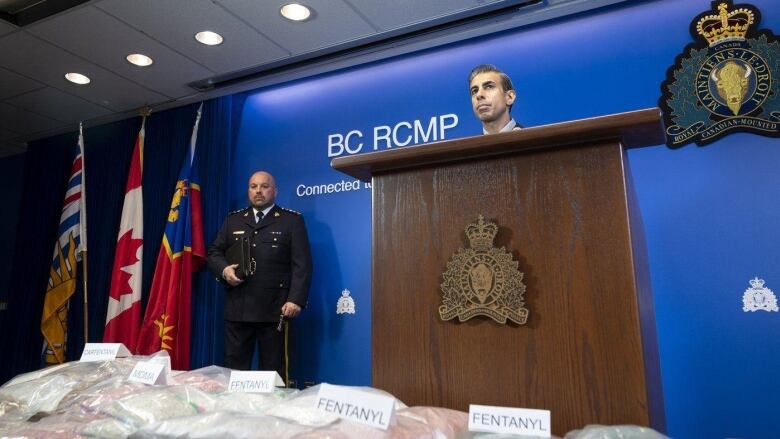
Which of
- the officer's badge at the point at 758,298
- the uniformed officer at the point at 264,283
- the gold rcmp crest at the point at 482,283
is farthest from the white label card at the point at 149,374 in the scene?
the officer's badge at the point at 758,298

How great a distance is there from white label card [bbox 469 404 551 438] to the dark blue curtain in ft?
11.0

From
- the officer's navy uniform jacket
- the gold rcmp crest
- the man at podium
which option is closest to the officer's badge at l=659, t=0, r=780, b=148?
the man at podium

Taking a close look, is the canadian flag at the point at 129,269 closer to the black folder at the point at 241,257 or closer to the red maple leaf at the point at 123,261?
the red maple leaf at the point at 123,261

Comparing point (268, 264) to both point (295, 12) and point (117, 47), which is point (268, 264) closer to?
point (295, 12)

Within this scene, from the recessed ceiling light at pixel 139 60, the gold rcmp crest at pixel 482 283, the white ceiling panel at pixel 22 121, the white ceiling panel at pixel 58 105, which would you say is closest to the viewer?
the gold rcmp crest at pixel 482 283

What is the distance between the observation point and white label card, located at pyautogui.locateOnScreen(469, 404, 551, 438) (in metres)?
0.57

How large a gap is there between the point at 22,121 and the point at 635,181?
4.87 m

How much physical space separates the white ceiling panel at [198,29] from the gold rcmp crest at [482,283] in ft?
8.78

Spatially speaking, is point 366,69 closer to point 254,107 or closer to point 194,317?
point 254,107

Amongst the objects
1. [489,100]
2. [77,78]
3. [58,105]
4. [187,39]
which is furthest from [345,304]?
[58,105]

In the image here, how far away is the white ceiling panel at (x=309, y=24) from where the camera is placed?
2861mm

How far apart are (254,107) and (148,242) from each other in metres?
1.34

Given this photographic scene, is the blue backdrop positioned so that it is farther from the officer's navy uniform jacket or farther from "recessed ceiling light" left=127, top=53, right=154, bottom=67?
"recessed ceiling light" left=127, top=53, right=154, bottom=67

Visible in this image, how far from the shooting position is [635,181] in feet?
8.91
